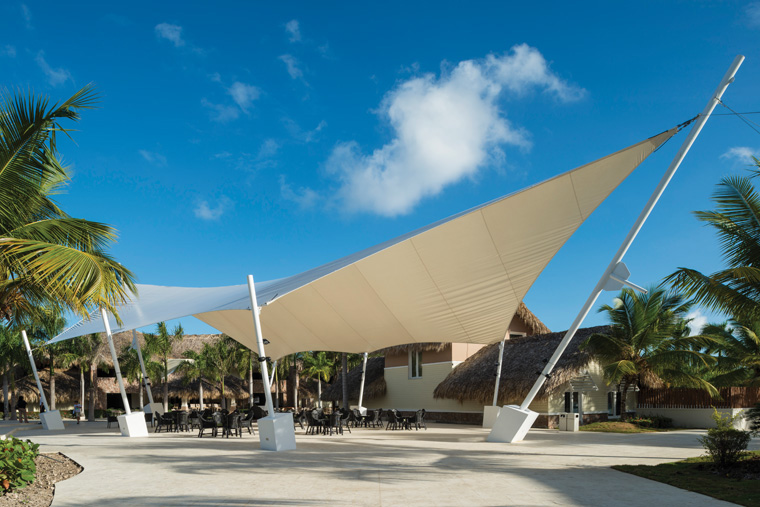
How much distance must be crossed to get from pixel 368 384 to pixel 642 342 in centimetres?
1343

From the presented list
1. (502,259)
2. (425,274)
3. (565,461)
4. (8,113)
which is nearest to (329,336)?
(425,274)

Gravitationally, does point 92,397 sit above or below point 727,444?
below

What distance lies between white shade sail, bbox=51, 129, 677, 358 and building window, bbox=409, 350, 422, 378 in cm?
942

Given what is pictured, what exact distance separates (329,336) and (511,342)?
9965 millimetres

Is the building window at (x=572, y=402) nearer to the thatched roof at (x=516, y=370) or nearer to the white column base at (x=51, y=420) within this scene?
the thatched roof at (x=516, y=370)

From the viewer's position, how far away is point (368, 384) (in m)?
28.3

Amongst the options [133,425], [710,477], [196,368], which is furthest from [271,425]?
[196,368]

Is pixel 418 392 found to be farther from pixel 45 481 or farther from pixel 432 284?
pixel 45 481

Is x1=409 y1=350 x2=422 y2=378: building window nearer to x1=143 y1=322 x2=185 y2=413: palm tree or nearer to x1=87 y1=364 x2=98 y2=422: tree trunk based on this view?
x1=143 y1=322 x2=185 y2=413: palm tree

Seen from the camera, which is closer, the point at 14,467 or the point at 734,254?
the point at 14,467

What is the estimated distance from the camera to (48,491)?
19.5 feet

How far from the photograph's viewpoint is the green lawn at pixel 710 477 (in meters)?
5.79

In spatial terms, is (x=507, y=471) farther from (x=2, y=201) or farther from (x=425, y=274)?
(x=2, y=201)

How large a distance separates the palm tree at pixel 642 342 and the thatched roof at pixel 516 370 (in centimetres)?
63
